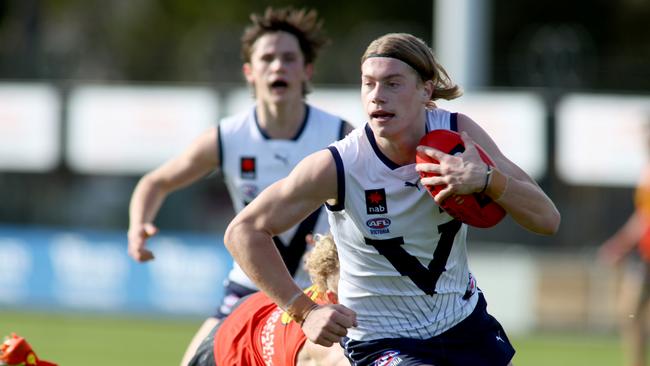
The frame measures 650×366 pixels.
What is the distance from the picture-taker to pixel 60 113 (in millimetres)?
17969

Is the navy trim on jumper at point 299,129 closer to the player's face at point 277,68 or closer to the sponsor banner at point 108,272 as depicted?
the player's face at point 277,68

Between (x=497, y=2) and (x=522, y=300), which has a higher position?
(x=497, y=2)

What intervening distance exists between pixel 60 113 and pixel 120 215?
5.81ft

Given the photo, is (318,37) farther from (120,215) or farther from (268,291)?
(120,215)

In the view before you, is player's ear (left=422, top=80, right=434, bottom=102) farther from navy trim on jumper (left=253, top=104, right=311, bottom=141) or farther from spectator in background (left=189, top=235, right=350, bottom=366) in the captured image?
navy trim on jumper (left=253, top=104, right=311, bottom=141)

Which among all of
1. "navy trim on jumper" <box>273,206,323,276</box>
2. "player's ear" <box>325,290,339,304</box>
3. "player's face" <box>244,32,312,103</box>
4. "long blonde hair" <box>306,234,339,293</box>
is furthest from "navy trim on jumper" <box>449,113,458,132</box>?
"player's face" <box>244,32,312,103</box>

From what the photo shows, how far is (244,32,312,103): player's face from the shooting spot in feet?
23.2

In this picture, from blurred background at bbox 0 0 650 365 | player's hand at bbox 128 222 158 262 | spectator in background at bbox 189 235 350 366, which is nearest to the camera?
spectator in background at bbox 189 235 350 366

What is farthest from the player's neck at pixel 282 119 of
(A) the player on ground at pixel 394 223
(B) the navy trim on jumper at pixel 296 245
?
(A) the player on ground at pixel 394 223

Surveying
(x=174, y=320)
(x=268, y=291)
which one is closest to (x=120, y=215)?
(x=174, y=320)

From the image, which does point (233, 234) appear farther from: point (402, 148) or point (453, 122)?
point (453, 122)

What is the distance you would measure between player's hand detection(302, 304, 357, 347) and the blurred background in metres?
7.31

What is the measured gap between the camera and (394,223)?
17.2ft

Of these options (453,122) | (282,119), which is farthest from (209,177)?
(453,122)
